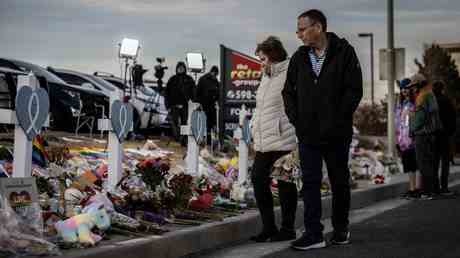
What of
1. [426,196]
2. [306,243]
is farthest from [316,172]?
[426,196]

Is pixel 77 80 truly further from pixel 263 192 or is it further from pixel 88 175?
pixel 263 192

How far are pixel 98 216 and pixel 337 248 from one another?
6.33 feet

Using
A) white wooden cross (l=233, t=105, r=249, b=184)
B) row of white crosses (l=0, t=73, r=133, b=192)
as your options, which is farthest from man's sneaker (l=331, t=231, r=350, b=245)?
white wooden cross (l=233, t=105, r=249, b=184)

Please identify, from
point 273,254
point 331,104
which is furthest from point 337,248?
point 331,104

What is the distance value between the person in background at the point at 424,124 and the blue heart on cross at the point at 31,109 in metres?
7.15

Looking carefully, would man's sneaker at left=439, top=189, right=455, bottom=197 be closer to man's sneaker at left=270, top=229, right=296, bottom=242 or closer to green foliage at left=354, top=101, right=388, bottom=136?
man's sneaker at left=270, top=229, right=296, bottom=242

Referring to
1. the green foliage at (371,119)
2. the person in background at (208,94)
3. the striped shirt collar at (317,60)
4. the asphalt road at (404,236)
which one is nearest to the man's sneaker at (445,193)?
the asphalt road at (404,236)

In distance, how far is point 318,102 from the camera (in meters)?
7.61

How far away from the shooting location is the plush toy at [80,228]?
662cm

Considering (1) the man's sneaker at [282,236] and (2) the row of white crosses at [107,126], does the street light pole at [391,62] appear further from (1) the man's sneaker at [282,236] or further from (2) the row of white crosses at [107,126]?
(1) the man's sneaker at [282,236]

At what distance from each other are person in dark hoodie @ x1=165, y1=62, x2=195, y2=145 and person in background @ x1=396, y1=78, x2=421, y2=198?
648 centimetres

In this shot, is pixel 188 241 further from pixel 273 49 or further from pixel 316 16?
pixel 316 16

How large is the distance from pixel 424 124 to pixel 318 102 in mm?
5753

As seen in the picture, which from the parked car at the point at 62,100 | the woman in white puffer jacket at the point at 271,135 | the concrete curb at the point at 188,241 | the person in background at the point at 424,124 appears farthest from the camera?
the parked car at the point at 62,100
